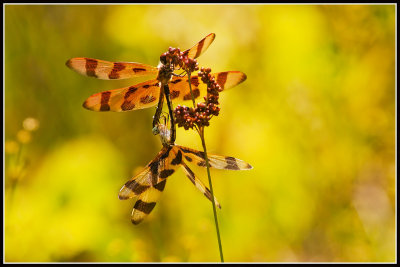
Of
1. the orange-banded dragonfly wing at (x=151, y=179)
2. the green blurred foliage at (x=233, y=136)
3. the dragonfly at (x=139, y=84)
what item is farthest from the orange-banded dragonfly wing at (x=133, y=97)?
the green blurred foliage at (x=233, y=136)

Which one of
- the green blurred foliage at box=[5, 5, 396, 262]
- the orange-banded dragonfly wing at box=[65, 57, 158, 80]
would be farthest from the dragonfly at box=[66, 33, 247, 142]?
the green blurred foliage at box=[5, 5, 396, 262]

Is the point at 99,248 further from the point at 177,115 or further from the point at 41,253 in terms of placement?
the point at 177,115

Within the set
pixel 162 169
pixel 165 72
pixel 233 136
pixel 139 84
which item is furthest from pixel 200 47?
pixel 233 136

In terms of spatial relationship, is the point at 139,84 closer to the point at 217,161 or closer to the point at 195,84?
the point at 195,84

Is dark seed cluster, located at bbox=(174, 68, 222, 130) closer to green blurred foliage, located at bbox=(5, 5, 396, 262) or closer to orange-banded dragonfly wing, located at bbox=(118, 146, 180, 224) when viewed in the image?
orange-banded dragonfly wing, located at bbox=(118, 146, 180, 224)

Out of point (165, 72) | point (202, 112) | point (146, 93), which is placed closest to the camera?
point (202, 112)

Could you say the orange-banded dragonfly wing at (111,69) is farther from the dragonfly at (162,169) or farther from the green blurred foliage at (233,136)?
the green blurred foliage at (233,136)
